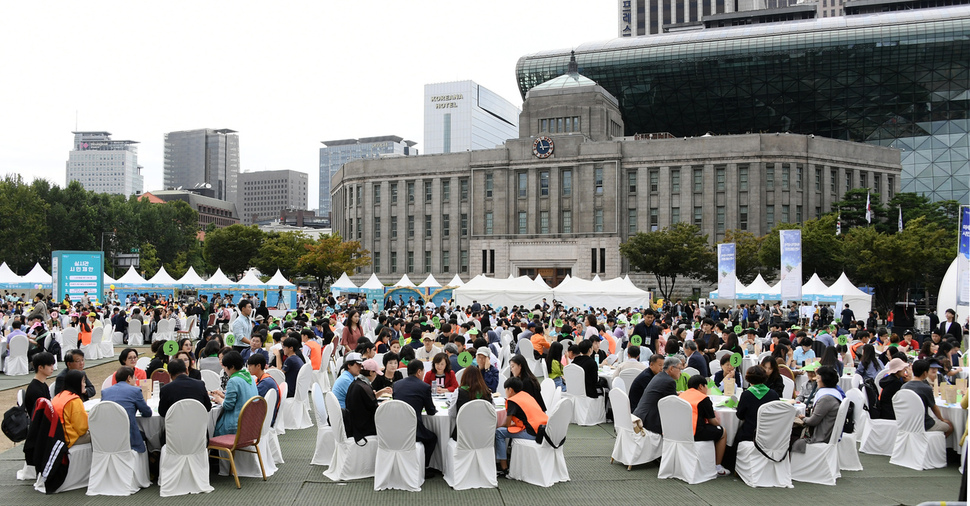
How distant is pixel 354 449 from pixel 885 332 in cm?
1145

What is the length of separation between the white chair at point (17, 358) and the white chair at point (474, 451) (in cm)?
1380

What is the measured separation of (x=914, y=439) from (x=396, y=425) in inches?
258

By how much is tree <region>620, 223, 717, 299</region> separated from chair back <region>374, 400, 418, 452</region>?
45548mm

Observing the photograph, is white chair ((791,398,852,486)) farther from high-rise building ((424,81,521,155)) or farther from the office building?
high-rise building ((424,81,521,155))

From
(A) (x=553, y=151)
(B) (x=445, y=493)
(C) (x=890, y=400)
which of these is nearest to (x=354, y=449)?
(B) (x=445, y=493)

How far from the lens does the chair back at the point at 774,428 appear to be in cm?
832

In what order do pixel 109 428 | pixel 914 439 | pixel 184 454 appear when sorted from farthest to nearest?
pixel 914 439, pixel 184 454, pixel 109 428

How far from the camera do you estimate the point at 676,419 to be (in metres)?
8.58

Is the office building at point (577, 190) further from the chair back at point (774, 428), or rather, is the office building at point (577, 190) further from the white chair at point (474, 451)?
the white chair at point (474, 451)

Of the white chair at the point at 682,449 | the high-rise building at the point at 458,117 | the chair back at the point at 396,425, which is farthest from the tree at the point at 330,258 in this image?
the high-rise building at the point at 458,117

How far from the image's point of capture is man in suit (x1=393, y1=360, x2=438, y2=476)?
8438 mm

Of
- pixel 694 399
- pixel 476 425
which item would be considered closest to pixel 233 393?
pixel 476 425

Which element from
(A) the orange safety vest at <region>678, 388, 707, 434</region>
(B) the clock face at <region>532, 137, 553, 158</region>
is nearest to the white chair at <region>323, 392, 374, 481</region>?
(A) the orange safety vest at <region>678, 388, 707, 434</region>

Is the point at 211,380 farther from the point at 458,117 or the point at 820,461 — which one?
the point at 458,117
